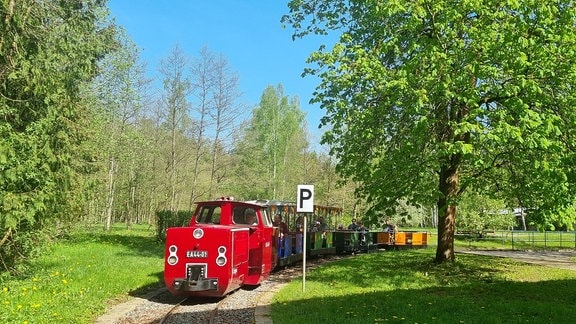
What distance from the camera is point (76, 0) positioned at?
1255cm

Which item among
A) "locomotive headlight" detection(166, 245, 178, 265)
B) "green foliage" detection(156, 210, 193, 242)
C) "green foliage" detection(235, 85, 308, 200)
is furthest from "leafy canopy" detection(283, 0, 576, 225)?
"green foliage" detection(235, 85, 308, 200)

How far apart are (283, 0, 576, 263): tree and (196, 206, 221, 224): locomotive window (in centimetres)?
387

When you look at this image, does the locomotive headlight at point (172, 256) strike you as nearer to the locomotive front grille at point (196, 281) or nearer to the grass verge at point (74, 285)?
the locomotive front grille at point (196, 281)

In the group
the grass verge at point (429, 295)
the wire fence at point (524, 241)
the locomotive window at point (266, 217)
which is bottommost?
the grass verge at point (429, 295)

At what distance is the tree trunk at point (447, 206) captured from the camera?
13.9 meters

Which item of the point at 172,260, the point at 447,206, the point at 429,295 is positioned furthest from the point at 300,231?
the point at 172,260

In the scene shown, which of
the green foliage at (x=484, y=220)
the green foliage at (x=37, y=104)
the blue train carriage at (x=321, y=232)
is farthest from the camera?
the green foliage at (x=484, y=220)

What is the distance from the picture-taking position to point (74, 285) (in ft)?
36.9

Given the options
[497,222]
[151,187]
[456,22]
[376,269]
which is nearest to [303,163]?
[151,187]

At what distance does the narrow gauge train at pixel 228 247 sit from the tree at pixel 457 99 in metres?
3.19

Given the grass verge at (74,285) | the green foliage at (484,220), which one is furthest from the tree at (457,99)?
the green foliage at (484,220)

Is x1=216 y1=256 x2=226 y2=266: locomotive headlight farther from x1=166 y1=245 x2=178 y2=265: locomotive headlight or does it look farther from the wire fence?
the wire fence

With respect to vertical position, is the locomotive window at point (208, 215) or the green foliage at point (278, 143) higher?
the green foliage at point (278, 143)

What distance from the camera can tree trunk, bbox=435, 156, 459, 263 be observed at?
1391cm
